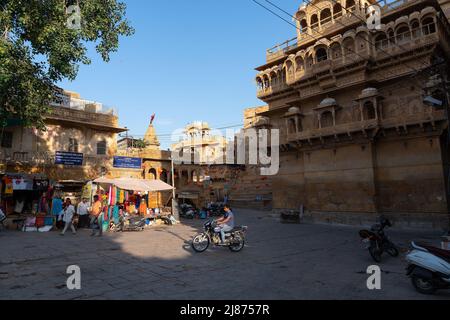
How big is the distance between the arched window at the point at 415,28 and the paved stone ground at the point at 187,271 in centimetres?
1475

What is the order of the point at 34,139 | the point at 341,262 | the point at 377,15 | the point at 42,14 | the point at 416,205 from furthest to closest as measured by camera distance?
the point at 34,139, the point at 377,15, the point at 416,205, the point at 42,14, the point at 341,262

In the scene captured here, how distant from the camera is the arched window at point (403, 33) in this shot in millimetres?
19172

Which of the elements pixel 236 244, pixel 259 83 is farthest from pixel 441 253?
pixel 259 83

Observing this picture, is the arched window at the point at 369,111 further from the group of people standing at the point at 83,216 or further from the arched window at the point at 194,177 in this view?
the arched window at the point at 194,177

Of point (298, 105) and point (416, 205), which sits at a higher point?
point (298, 105)

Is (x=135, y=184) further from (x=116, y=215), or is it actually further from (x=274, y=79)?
(x=274, y=79)

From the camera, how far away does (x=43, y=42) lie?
11836mm

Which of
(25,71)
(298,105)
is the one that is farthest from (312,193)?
(25,71)

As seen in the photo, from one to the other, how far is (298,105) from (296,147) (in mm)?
3710

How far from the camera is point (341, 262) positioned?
30.3ft

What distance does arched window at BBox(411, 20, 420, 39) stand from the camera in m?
18.7

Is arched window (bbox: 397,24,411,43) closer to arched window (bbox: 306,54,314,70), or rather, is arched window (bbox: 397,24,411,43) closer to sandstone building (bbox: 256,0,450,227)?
sandstone building (bbox: 256,0,450,227)

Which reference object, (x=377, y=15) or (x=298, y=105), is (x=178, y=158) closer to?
(x=298, y=105)

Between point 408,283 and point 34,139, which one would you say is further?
point 34,139
